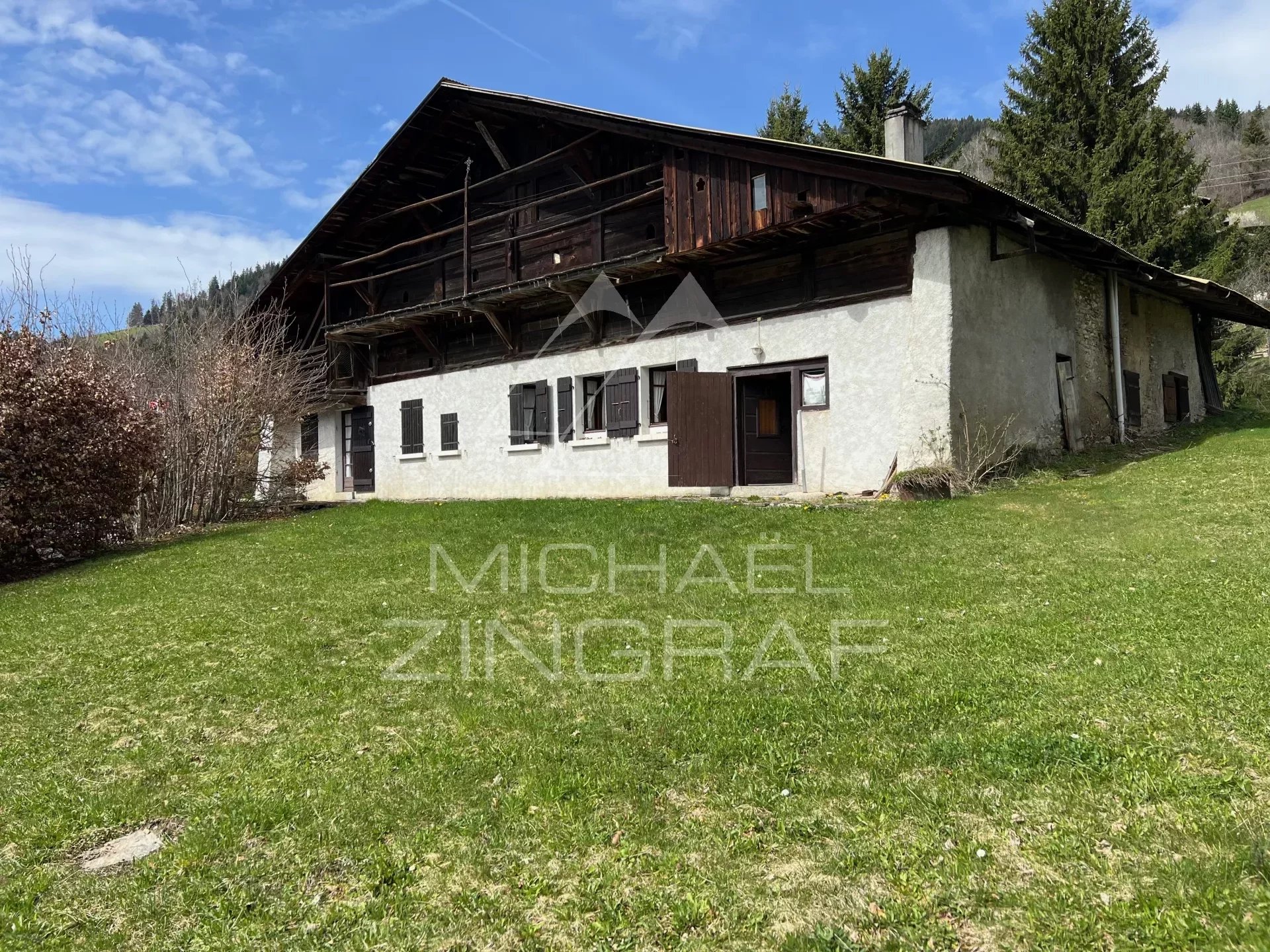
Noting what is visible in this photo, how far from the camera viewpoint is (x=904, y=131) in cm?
1436

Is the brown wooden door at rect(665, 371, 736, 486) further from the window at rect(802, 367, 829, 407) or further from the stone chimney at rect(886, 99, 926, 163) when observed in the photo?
the stone chimney at rect(886, 99, 926, 163)

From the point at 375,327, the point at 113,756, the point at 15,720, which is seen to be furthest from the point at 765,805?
the point at 375,327

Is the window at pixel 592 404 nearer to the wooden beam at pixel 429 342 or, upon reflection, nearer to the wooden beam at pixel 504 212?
the wooden beam at pixel 504 212

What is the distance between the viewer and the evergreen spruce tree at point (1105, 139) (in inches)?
976

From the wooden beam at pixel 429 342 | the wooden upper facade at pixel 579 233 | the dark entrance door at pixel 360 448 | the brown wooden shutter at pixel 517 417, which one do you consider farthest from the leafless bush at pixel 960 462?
the dark entrance door at pixel 360 448

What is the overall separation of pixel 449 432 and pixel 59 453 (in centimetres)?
863

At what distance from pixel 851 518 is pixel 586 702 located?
6.25 m

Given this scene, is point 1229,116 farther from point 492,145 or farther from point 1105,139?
point 492,145

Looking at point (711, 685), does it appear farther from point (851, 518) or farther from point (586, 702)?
point (851, 518)

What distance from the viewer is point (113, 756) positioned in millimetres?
4555

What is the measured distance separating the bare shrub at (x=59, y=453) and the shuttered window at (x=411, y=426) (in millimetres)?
7271

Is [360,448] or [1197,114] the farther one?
[1197,114]

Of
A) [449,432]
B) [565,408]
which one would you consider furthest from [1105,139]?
[449,432]

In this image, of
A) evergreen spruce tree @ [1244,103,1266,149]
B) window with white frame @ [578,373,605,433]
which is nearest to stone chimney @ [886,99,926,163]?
window with white frame @ [578,373,605,433]
